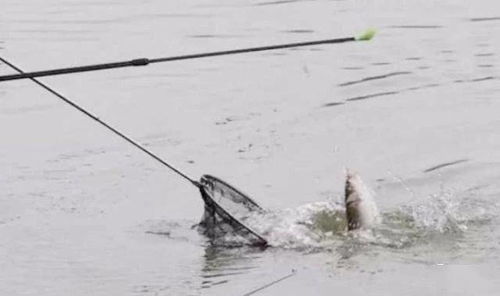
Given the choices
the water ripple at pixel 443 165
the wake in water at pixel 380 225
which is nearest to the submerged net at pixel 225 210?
the wake in water at pixel 380 225

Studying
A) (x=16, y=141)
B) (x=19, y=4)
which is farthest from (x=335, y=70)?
(x=19, y=4)

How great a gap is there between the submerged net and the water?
7.7 inches

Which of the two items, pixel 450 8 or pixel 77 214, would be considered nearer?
Answer: pixel 77 214

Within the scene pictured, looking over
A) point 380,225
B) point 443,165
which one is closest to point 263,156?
point 443,165

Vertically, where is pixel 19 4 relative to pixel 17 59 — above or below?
above

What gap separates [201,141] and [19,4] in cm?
1611

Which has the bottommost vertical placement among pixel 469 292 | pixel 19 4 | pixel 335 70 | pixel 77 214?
pixel 469 292

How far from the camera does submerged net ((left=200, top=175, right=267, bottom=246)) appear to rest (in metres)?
11.6

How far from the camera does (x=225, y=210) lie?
38.4ft

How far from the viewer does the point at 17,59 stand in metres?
22.4

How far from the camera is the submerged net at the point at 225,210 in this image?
1165 cm

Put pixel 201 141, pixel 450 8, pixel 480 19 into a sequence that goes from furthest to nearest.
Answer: pixel 450 8 → pixel 480 19 → pixel 201 141

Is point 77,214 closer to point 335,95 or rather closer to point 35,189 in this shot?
point 35,189

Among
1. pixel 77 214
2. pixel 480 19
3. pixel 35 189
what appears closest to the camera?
pixel 77 214
